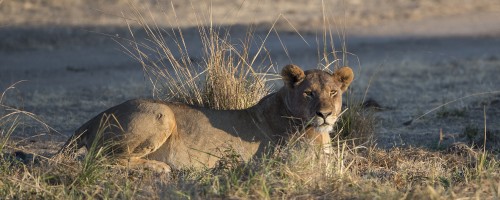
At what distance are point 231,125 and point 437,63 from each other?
9.65m

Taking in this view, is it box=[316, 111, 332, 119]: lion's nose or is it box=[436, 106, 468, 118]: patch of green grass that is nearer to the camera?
box=[316, 111, 332, 119]: lion's nose

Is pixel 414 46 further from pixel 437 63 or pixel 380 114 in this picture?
pixel 380 114

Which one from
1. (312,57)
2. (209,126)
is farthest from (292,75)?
(312,57)

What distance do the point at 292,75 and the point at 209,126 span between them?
726mm

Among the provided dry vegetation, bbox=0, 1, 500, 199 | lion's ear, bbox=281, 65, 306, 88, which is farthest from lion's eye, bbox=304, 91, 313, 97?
dry vegetation, bbox=0, 1, 500, 199

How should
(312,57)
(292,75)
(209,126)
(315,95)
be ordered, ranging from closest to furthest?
(315,95) → (292,75) → (209,126) → (312,57)

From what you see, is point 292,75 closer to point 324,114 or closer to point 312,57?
point 324,114

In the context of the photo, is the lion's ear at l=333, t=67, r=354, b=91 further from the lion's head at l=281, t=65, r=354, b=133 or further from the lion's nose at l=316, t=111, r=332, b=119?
the lion's nose at l=316, t=111, r=332, b=119

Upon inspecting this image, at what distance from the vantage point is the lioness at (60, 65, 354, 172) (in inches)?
285

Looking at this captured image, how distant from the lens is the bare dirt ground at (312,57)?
1038 centimetres

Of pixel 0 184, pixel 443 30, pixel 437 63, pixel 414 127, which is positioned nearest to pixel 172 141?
pixel 0 184

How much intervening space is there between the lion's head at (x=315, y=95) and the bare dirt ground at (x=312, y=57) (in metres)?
1.32

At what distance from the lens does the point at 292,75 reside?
290 inches

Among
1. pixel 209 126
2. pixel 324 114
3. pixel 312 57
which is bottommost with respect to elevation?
pixel 312 57
